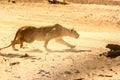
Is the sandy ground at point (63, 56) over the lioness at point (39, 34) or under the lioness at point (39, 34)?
under

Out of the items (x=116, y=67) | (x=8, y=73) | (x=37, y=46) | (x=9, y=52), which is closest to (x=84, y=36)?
(x=37, y=46)

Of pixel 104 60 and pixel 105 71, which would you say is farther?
pixel 104 60

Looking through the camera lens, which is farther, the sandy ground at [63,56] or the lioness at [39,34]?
the lioness at [39,34]

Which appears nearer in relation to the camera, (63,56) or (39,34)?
(63,56)

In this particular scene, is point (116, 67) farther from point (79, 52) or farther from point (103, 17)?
point (103, 17)

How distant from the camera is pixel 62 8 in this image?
20.3 metres

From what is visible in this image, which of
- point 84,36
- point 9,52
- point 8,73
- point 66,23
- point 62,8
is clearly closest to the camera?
point 8,73

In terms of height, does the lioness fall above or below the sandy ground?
above

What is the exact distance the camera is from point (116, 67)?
8.55 metres

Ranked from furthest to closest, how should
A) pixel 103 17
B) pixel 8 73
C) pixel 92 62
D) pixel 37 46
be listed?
pixel 103 17 < pixel 37 46 < pixel 92 62 < pixel 8 73

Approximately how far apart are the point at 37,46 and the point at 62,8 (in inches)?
380

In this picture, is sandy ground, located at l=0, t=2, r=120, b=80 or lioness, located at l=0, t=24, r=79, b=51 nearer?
sandy ground, located at l=0, t=2, r=120, b=80

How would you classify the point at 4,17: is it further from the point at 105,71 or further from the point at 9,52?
the point at 105,71

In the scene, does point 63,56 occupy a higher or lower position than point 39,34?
lower
